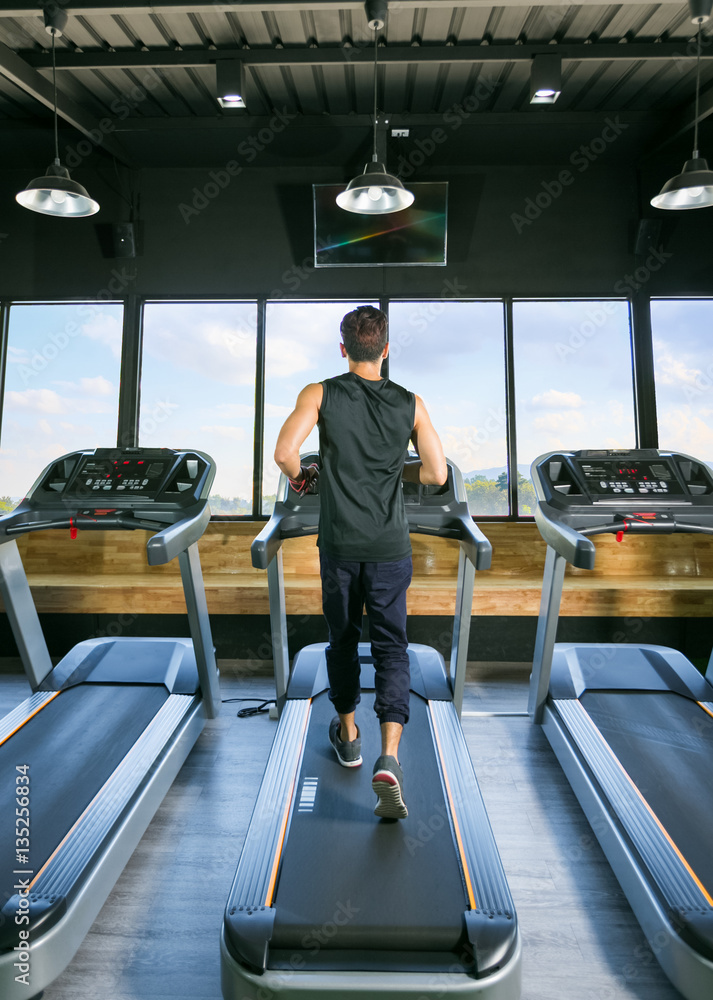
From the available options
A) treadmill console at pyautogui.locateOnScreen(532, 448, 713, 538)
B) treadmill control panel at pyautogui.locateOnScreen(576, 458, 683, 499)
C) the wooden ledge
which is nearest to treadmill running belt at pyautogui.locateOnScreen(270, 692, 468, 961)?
treadmill console at pyautogui.locateOnScreen(532, 448, 713, 538)

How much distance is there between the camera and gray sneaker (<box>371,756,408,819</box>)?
1.94 m

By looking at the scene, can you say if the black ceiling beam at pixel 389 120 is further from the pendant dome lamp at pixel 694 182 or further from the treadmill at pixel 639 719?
the treadmill at pixel 639 719

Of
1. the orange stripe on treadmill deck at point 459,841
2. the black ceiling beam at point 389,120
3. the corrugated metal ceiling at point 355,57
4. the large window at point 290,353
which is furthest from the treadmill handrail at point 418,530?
the black ceiling beam at point 389,120

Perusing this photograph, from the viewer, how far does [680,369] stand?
16.2 ft

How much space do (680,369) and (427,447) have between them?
372 centimetres

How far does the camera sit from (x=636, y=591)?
4160 millimetres

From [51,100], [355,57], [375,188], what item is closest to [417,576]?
[375,188]

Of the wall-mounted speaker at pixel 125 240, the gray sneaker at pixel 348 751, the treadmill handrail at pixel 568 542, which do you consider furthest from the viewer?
the wall-mounted speaker at pixel 125 240

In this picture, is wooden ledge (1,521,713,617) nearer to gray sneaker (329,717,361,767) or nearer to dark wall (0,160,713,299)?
gray sneaker (329,717,361,767)

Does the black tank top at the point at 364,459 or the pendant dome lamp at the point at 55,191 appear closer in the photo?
the black tank top at the point at 364,459

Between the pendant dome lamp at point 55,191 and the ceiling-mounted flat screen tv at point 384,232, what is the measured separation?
169 centimetres

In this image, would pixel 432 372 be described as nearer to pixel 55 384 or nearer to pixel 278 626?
pixel 278 626

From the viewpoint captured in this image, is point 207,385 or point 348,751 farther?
point 207,385

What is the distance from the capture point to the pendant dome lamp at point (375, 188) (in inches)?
126
